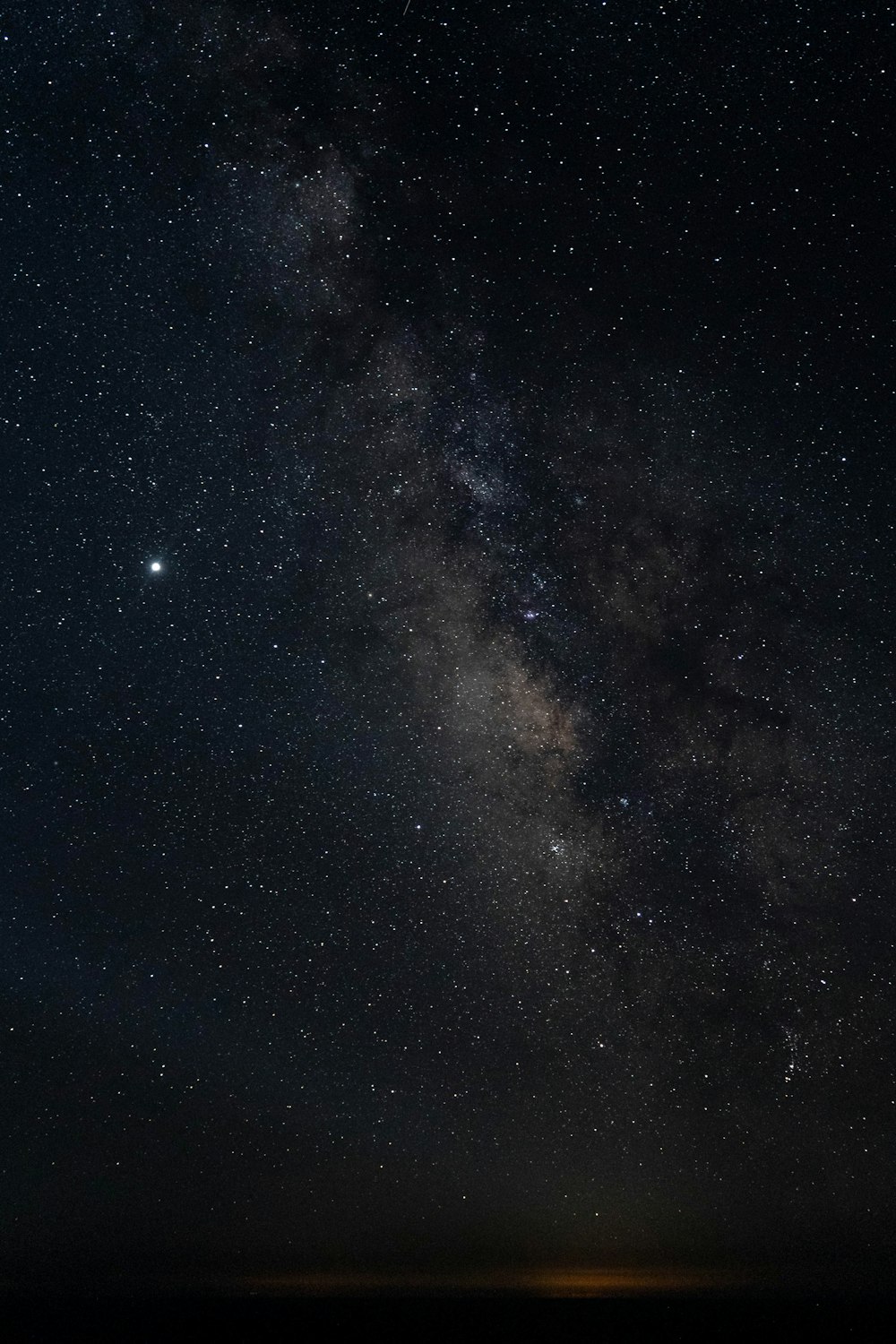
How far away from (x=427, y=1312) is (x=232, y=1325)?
13.2 m

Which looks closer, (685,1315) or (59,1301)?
(685,1315)

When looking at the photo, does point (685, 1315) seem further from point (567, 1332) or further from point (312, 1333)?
point (312, 1333)

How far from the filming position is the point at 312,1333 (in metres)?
25.0

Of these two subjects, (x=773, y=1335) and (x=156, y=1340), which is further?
(x=773, y=1335)

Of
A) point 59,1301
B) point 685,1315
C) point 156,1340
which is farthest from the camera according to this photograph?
point 59,1301

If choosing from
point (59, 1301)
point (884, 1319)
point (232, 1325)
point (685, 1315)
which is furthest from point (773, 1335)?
point (59, 1301)

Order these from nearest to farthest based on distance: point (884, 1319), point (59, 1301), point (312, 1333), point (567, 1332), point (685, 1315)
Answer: point (312, 1333) < point (567, 1332) < point (884, 1319) < point (685, 1315) < point (59, 1301)

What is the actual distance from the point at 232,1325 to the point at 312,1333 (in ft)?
19.1

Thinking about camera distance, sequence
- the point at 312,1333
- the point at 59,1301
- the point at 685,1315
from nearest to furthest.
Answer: the point at 312,1333 < the point at 685,1315 < the point at 59,1301

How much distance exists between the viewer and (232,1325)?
29.0 meters

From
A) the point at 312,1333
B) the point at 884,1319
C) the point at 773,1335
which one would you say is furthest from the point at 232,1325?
the point at 884,1319

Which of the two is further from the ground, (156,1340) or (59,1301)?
(156,1340)

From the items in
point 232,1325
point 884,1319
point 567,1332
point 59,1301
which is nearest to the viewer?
point 567,1332

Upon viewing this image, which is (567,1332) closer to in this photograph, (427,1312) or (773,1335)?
(773,1335)
